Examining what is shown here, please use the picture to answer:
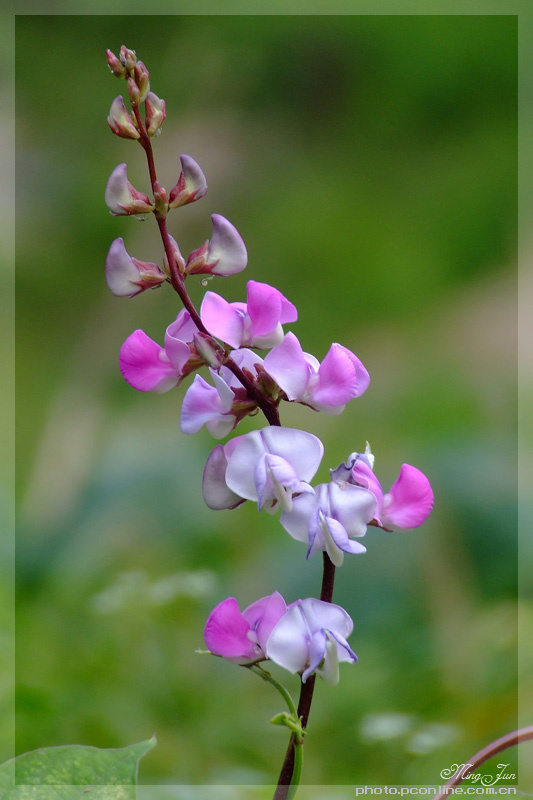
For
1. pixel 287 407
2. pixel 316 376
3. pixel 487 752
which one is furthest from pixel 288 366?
pixel 287 407

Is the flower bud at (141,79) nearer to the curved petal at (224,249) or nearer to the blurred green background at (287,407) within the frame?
the curved petal at (224,249)

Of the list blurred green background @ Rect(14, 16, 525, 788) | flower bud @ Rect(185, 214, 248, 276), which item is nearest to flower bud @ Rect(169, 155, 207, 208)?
flower bud @ Rect(185, 214, 248, 276)

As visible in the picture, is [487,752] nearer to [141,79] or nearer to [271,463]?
[271,463]

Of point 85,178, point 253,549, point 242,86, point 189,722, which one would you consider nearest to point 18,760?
point 189,722

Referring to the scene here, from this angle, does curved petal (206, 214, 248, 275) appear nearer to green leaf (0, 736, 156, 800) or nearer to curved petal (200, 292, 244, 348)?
curved petal (200, 292, 244, 348)

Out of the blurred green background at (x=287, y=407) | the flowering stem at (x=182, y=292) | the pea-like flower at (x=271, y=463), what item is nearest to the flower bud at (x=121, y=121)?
the flowering stem at (x=182, y=292)

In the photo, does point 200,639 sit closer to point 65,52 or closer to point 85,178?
point 85,178

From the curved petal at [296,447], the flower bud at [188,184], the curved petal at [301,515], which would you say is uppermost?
the flower bud at [188,184]
